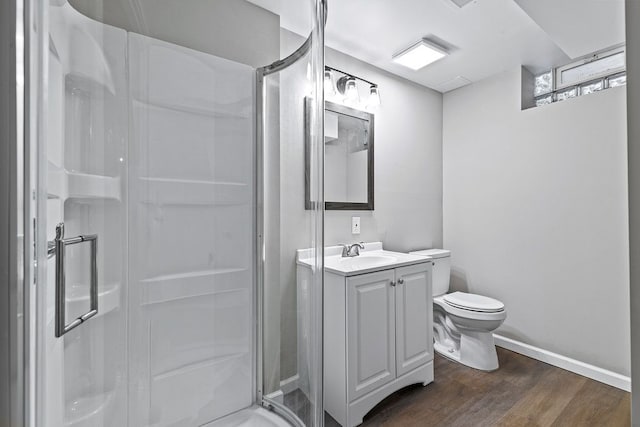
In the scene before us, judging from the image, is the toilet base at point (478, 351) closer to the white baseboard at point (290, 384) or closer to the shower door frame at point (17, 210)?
the white baseboard at point (290, 384)

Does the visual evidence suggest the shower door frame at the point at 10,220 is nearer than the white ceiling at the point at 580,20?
Yes

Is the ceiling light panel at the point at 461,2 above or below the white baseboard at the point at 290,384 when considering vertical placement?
above

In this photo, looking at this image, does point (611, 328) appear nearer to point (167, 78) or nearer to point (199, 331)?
point (199, 331)

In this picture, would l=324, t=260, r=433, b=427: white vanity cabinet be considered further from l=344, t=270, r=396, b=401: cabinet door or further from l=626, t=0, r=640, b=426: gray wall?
l=626, t=0, r=640, b=426: gray wall

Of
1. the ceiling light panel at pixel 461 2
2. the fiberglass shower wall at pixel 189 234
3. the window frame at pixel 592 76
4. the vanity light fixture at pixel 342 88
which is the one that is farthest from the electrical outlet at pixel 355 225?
the window frame at pixel 592 76

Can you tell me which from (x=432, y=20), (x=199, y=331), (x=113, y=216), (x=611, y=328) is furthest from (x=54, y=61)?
(x=611, y=328)

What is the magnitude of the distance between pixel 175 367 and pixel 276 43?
5.25ft

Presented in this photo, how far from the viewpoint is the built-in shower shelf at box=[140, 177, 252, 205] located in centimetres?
124

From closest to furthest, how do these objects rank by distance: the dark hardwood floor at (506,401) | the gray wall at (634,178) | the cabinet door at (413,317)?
the gray wall at (634,178) < the dark hardwood floor at (506,401) < the cabinet door at (413,317)

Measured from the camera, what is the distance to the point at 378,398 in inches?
67.9

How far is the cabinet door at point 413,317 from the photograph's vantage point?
6.08ft

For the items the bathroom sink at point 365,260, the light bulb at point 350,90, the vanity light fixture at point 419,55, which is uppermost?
the vanity light fixture at point 419,55

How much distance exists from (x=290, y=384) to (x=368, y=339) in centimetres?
49

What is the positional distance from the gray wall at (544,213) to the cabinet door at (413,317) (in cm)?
Answer: 98
